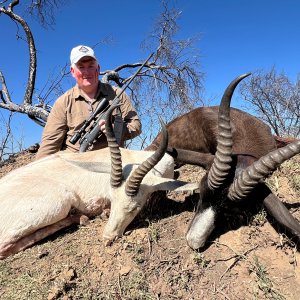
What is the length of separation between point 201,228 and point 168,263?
43 centimetres

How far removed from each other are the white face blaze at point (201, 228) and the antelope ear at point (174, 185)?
47 cm

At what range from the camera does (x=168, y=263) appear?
10.7ft

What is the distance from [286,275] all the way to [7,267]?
2637mm

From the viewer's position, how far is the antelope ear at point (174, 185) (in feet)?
12.7

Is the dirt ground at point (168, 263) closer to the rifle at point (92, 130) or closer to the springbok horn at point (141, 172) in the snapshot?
the springbok horn at point (141, 172)

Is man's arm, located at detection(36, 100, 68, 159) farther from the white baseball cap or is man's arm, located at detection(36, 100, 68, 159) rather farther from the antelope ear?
the antelope ear

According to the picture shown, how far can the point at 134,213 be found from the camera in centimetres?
395

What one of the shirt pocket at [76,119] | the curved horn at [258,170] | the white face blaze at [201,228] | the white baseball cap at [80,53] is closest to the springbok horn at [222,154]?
the curved horn at [258,170]

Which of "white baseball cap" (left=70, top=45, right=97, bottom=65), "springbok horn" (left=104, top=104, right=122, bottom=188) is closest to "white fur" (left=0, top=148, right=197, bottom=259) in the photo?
"springbok horn" (left=104, top=104, right=122, bottom=188)

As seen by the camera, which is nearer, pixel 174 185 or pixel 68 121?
pixel 174 185

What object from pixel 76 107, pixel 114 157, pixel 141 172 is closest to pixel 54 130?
pixel 76 107

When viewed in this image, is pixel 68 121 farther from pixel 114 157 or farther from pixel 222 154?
pixel 222 154

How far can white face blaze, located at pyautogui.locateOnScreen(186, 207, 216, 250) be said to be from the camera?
330cm

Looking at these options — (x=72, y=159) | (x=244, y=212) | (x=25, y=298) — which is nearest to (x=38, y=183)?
(x=72, y=159)
